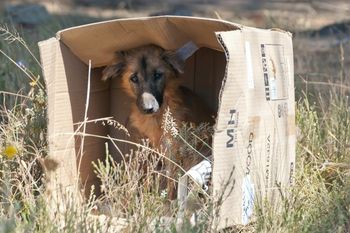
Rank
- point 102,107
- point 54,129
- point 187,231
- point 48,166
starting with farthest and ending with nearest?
point 102,107
point 54,129
point 48,166
point 187,231

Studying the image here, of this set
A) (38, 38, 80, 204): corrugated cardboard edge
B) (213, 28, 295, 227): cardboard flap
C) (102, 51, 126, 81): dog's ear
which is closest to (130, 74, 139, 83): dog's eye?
(102, 51, 126, 81): dog's ear

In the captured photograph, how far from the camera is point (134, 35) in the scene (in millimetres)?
5590

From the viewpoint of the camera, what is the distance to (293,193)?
15.5ft

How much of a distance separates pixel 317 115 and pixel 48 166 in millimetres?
→ 2174

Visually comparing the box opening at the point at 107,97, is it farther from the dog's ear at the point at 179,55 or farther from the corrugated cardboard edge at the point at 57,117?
the dog's ear at the point at 179,55

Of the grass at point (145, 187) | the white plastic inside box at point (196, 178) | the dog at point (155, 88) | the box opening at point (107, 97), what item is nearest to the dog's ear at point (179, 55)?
the dog at point (155, 88)

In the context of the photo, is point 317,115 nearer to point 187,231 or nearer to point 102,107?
point 102,107

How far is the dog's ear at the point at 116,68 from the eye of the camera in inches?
231

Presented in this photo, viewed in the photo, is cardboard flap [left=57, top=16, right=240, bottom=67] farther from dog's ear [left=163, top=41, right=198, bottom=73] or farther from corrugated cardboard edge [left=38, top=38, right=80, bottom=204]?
corrugated cardboard edge [left=38, top=38, right=80, bottom=204]

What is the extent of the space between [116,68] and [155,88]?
0.29 m

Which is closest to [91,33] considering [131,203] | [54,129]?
[54,129]

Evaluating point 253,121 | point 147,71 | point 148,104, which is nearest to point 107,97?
point 147,71

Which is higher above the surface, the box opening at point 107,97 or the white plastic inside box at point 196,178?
the box opening at point 107,97

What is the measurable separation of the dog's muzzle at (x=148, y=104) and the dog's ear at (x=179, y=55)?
0.26 m
